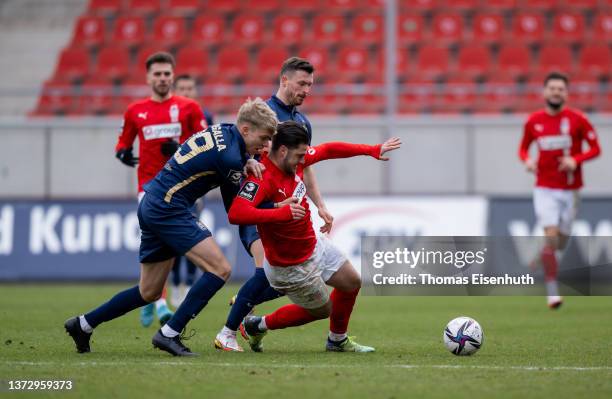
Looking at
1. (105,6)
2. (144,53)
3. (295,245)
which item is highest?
(105,6)

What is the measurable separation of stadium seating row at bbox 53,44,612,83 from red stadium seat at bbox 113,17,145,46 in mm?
231

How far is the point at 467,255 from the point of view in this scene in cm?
1042

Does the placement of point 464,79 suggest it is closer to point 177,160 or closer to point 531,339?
point 531,339

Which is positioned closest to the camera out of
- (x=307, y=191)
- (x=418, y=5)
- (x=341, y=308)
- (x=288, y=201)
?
(x=288, y=201)

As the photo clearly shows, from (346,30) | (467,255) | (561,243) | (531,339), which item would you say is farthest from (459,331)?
(346,30)

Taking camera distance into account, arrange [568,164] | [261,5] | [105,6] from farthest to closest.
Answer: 1. [105,6]
2. [261,5]
3. [568,164]

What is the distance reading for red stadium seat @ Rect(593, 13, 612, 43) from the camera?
21672 mm

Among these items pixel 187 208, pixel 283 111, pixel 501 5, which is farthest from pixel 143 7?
pixel 187 208

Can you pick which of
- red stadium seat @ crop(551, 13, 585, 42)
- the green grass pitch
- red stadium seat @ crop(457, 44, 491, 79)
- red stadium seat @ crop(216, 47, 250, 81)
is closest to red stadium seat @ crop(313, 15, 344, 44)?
red stadium seat @ crop(216, 47, 250, 81)

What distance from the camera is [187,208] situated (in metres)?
7.09

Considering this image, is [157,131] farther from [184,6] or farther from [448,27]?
[184,6]

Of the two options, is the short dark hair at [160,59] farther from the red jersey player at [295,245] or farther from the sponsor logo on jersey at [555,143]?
the sponsor logo on jersey at [555,143]

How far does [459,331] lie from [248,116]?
81.2 inches

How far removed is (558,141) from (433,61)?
932 centimetres
